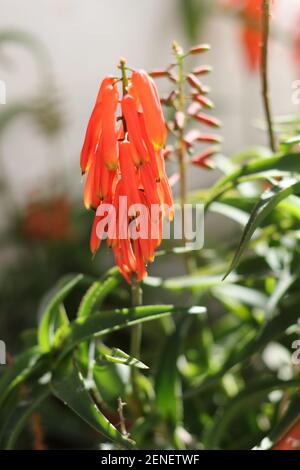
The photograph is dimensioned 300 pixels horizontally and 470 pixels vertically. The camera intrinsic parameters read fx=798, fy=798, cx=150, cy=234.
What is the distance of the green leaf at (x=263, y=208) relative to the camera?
64cm

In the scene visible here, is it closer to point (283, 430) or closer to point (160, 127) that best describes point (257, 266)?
point (283, 430)

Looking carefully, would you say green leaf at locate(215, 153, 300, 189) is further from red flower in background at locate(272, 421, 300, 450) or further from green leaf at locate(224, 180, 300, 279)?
red flower in background at locate(272, 421, 300, 450)

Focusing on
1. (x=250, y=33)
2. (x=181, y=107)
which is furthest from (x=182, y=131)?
(x=250, y=33)

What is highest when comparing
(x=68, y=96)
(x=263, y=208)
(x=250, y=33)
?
(x=250, y=33)

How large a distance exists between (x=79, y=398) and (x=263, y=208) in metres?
0.22

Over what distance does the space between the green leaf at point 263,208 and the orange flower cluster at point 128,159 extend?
0.21ft

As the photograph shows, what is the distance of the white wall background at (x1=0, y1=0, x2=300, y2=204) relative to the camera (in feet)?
5.70

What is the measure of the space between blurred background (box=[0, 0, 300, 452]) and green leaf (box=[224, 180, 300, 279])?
0.71m

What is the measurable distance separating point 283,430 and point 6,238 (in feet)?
3.04

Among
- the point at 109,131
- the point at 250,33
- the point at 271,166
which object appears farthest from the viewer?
the point at 250,33

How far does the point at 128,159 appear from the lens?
0.62 metres

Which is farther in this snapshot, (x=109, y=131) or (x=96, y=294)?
(x=96, y=294)

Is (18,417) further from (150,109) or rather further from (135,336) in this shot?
(150,109)

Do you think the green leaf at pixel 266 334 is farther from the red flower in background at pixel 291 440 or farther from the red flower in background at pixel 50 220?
the red flower in background at pixel 50 220
